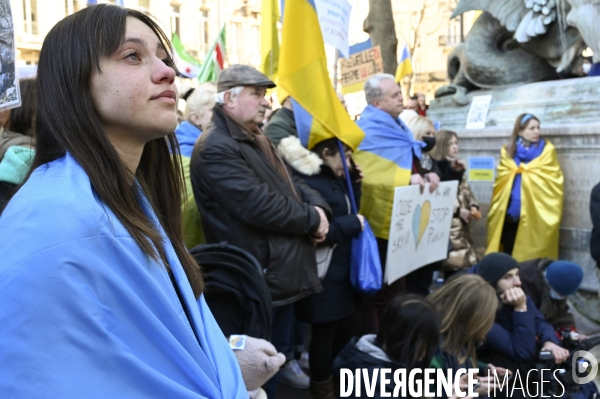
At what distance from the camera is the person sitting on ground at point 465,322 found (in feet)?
11.3

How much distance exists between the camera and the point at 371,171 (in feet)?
18.7

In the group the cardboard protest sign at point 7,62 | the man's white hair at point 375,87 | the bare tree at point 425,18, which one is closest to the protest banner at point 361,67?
the man's white hair at point 375,87

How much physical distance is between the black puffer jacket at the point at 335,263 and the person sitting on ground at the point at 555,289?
1.09 m

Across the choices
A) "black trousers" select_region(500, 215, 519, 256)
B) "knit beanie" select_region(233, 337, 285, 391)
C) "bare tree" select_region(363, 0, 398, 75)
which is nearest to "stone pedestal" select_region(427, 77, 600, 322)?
"black trousers" select_region(500, 215, 519, 256)

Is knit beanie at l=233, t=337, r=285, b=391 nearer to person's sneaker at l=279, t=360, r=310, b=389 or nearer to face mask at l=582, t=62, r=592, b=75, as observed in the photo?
person's sneaker at l=279, t=360, r=310, b=389

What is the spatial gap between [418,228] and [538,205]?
6.55ft

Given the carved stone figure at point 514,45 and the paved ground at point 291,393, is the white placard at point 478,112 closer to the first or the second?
the carved stone figure at point 514,45

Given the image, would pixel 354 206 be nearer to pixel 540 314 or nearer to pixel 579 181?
pixel 540 314

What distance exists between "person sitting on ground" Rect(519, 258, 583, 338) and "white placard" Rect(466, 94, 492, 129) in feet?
12.9

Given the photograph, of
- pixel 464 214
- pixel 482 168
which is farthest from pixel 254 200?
pixel 482 168

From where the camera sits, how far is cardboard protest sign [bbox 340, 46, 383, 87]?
8266 mm

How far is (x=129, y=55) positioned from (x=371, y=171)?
13.9 feet

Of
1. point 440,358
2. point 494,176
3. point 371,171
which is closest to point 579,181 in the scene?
point 494,176

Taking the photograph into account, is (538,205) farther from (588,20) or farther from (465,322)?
(465,322)
